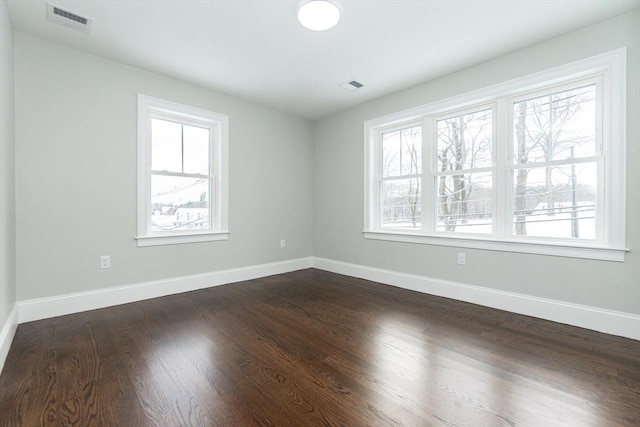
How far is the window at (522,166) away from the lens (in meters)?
2.34

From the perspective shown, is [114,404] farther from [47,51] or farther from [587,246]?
[587,246]

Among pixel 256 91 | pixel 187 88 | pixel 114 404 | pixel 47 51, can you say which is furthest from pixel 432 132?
pixel 47 51

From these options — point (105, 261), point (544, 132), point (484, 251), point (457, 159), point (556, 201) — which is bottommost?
point (105, 261)

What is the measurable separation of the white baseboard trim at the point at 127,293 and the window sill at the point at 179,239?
43cm

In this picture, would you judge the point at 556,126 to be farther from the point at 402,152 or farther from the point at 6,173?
the point at 6,173

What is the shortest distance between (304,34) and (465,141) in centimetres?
210

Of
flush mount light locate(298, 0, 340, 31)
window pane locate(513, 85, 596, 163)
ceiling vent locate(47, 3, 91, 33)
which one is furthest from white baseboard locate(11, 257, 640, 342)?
flush mount light locate(298, 0, 340, 31)

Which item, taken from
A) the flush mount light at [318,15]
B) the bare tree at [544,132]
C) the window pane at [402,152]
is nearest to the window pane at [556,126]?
the bare tree at [544,132]

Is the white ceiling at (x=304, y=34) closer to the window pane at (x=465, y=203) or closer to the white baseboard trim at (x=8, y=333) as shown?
the window pane at (x=465, y=203)

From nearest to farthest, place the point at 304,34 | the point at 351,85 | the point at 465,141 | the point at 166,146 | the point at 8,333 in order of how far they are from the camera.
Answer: the point at 8,333, the point at 304,34, the point at 465,141, the point at 166,146, the point at 351,85

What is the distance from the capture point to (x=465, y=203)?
3.20m

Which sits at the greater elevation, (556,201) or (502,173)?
(502,173)

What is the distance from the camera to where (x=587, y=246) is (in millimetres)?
2375

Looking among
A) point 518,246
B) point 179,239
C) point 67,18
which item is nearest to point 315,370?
point 518,246
